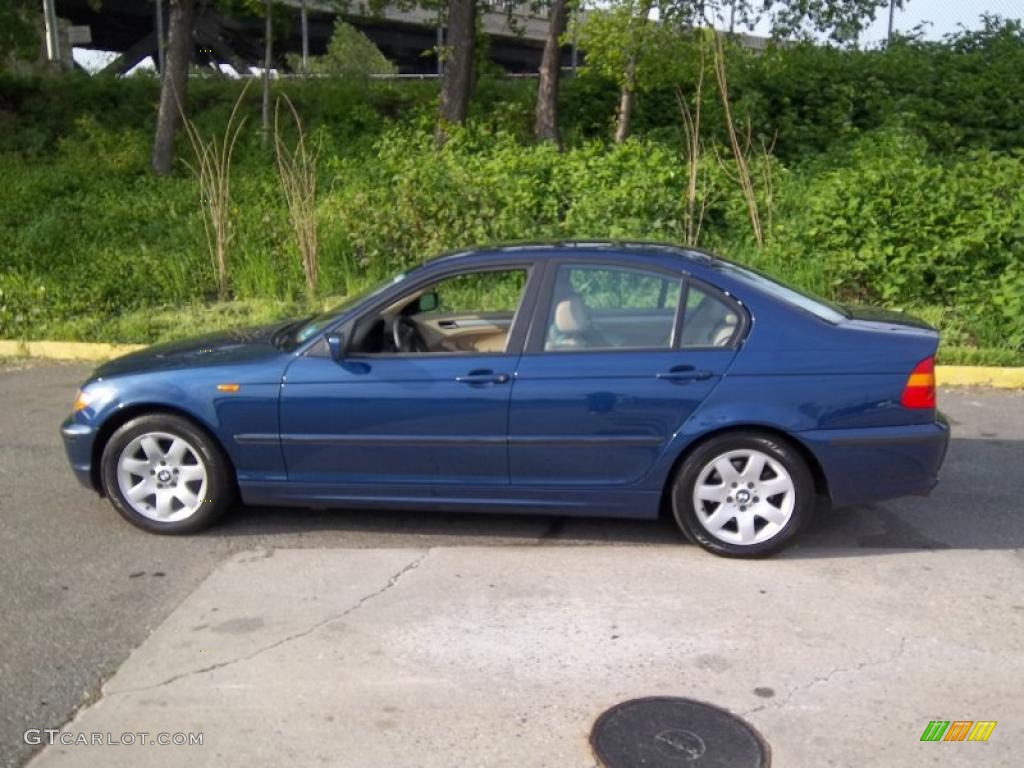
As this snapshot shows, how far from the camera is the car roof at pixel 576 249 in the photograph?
5203 mm

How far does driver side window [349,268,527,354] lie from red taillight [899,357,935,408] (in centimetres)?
188

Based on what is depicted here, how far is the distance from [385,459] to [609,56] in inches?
374

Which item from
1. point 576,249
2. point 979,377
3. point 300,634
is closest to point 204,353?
point 300,634

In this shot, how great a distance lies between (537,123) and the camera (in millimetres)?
15734

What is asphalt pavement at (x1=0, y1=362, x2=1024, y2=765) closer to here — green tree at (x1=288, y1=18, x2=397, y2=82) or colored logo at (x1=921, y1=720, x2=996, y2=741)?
colored logo at (x1=921, y1=720, x2=996, y2=741)

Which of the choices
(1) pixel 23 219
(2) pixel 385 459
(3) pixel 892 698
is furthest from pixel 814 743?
(1) pixel 23 219

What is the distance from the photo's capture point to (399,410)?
502 cm

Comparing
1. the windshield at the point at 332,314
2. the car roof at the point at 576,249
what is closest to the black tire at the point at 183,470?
the windshield at the point at 332,314

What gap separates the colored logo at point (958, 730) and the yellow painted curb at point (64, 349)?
780cm

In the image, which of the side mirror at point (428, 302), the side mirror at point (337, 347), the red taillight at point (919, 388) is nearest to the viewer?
the red taillight at point (919, 388)

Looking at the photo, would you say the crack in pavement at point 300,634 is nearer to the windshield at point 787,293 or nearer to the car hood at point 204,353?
the car hood at point 204,353

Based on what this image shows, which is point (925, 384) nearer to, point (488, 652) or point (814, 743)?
point (814, 743)

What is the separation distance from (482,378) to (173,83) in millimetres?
11737

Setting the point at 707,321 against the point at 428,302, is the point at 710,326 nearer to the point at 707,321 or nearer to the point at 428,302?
the point at 707,321
